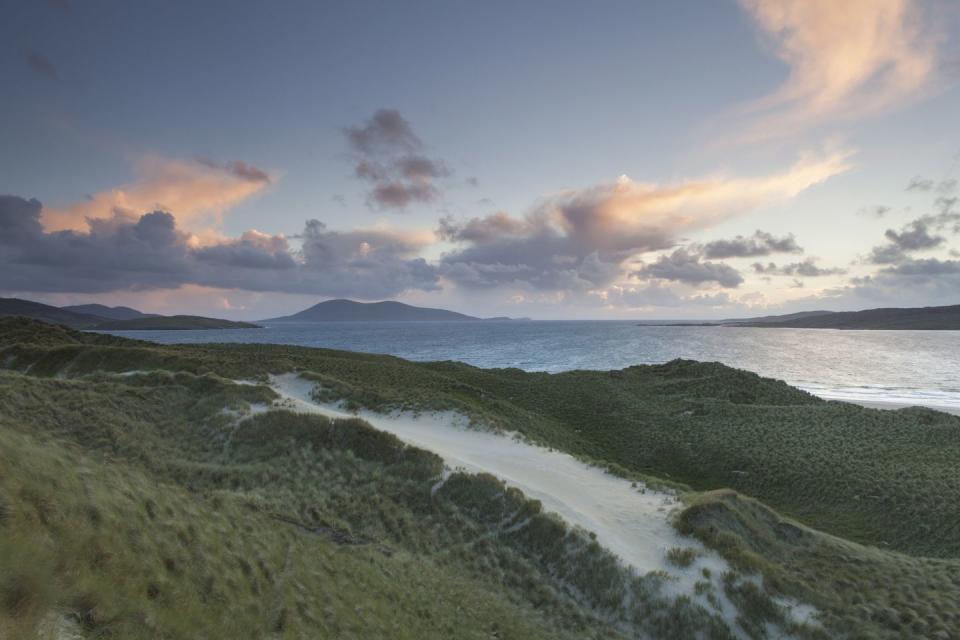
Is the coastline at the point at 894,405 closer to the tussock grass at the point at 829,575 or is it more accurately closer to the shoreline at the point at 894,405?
the shoreline at the point at 894,405

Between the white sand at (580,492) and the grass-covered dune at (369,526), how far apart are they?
2.77ft

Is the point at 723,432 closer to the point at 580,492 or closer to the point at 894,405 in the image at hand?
the point at 580,492

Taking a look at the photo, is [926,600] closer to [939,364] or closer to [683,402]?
[683,402]

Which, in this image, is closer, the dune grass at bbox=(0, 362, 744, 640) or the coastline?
the dune grass at bbox=(0, 362, 744, 640)

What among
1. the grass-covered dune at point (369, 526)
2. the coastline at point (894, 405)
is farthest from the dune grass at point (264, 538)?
the coastline at point (894, 405)

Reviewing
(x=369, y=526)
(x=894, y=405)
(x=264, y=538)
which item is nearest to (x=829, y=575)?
(x=369, y=526)

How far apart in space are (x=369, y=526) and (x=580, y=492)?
10.2m

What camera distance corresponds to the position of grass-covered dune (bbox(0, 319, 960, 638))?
7.31 meters

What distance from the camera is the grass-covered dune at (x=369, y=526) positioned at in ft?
24.0

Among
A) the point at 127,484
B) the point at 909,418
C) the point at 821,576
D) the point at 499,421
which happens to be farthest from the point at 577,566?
the point at 909,418

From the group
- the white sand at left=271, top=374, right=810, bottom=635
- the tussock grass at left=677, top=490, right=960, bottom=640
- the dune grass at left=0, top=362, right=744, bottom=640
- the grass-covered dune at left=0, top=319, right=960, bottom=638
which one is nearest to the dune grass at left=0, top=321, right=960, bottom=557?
the grass-covered dune at left=0, top=319, right=960, bottom=638

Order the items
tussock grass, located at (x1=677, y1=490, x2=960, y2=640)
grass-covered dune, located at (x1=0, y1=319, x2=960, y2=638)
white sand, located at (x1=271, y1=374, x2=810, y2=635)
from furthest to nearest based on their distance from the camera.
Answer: white sand, located at (x1=271, y1=374, x2=810, y2=635)
tussock grass, located at (x1=677, y1=490, x2=960, y2=640)
grass-covered dune, located at (x1=0, y1=319, x2=960, y2=638)

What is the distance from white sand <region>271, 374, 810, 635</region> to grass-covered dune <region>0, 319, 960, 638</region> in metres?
0.85

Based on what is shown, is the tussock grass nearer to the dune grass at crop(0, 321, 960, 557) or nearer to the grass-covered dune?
the grass-covered dune
